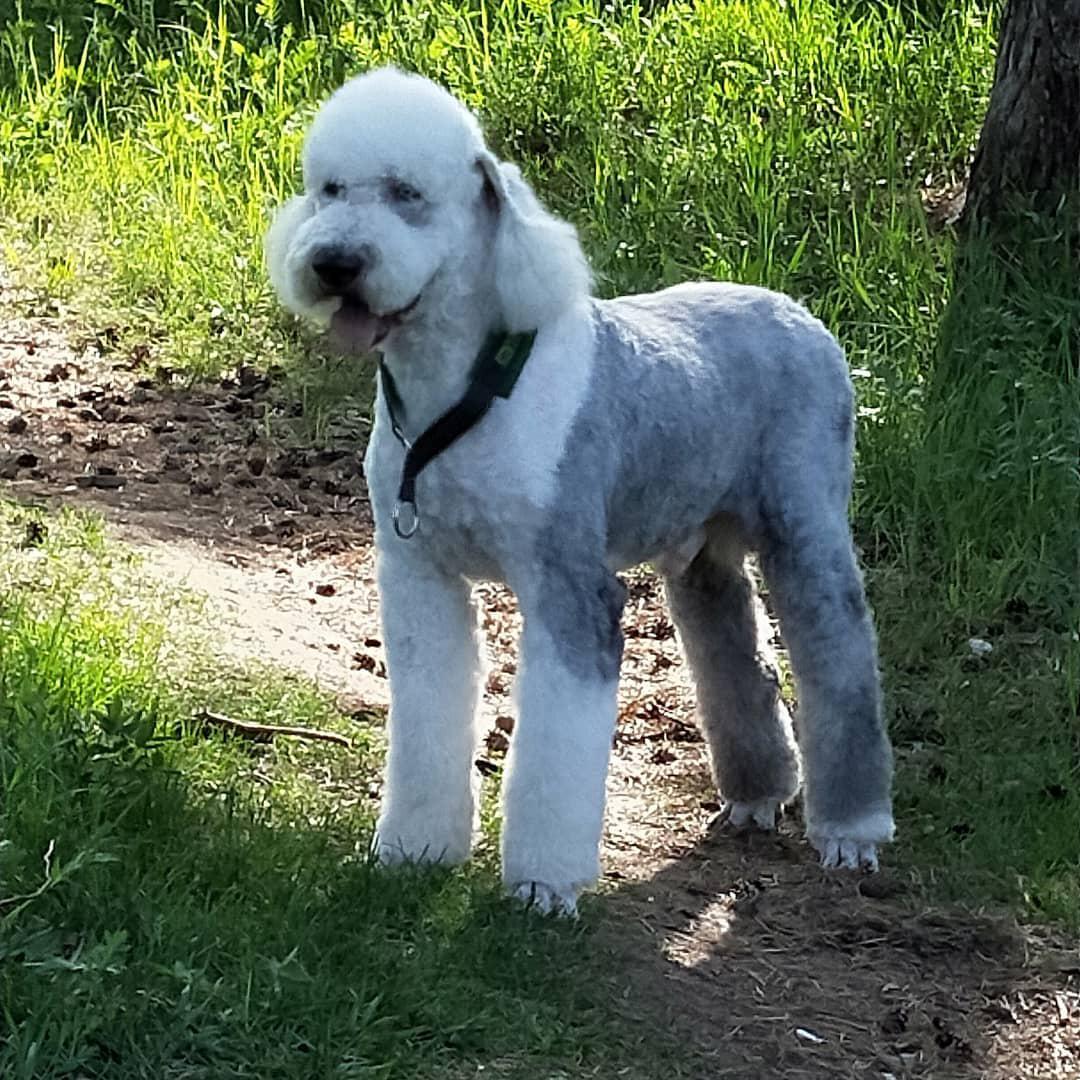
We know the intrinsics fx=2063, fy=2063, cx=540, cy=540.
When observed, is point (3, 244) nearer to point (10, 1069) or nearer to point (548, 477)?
point (548, 477)

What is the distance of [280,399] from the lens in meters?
7.58

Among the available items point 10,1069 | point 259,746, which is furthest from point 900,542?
point 10,1069

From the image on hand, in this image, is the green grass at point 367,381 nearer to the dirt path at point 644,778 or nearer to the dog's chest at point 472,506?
the dirt path at point 644,778

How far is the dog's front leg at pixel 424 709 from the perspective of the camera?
4277mm

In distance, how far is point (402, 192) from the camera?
3.96 metres

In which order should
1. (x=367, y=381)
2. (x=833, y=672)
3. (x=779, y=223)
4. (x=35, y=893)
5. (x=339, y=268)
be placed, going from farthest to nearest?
(x=779, y=223) < (x=367, y=381) < (x=833, y=672) < (x=339, y=268) < (x=35, y=893)

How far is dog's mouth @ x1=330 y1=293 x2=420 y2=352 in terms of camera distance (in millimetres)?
3965

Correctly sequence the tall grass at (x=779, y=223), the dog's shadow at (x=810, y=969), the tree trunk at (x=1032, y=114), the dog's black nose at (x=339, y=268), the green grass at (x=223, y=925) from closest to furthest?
1. the green grass at (x=223, y=925)
2. the dog's black nose at (x=339, y=268)
3. the dog's shadow at (x=810, y=969)
4. the tall grass at (x=779, y=223)
5. the tree trunk at (x=1032, y=114)

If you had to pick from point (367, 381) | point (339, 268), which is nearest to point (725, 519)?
point (339, 268)

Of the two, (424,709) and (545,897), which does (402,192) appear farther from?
(545,897)

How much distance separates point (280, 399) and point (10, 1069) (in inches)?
182

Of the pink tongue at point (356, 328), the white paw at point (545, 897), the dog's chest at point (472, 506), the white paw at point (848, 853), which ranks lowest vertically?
the white paw at point (848, 853)

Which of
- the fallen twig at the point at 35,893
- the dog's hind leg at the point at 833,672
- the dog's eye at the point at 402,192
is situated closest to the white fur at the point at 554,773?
the dog's hind leg at the point at 833,672

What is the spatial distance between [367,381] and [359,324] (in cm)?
369
